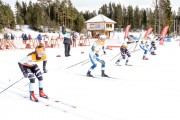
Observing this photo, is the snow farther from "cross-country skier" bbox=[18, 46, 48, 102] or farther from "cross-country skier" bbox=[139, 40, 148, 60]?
"cross-country skier" bbox=[139, 40, 148, 60]

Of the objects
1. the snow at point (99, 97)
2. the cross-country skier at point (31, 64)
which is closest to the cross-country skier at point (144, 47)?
the snow at point (99, 97)

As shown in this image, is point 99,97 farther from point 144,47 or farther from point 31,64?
point 144,47

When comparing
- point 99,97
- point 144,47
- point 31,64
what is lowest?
point 99,97

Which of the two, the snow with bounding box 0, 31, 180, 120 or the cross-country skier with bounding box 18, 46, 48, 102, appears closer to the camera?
the snow with bounding box 0, 31, 180, 120

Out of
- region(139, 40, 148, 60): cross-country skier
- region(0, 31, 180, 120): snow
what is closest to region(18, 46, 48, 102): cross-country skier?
region(0, 31, 180, 120): snow

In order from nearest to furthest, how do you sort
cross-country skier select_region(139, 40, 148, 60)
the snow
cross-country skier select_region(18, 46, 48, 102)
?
1. the snow
2. cross-country skier select_region(18, 46, 48, 102)
3. cross-country skier select_region(139, 40, 148, 60)

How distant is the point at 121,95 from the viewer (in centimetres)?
770

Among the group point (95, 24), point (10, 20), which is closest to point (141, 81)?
point (95, 24)

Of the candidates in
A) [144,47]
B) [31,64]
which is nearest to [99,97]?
[31,64]

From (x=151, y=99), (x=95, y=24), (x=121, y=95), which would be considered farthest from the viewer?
(x=95, y=24)

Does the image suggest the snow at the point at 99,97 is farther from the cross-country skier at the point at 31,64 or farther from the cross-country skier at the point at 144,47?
the cross-country skier at the point at 144,47

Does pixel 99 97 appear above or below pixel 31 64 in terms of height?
below

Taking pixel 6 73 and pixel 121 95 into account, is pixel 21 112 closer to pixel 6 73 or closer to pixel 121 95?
pixel 121 95

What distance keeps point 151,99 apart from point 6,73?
6.95 m
